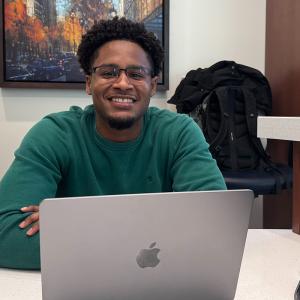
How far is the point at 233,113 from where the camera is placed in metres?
2.16

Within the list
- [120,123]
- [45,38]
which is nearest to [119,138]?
[120,123]

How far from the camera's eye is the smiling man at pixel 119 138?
1.13 m

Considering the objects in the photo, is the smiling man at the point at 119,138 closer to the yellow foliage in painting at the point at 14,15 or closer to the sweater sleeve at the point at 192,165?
the sweater sleeve at the point at 192,165

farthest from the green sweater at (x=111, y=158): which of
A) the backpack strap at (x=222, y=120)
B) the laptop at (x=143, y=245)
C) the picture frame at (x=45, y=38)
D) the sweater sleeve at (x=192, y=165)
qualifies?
the picture frame at (x=45, y=38)

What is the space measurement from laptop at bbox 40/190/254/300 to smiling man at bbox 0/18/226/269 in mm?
483

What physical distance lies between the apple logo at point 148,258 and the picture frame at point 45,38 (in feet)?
6.04

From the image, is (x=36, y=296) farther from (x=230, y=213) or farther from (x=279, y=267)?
(x=279, y=267)

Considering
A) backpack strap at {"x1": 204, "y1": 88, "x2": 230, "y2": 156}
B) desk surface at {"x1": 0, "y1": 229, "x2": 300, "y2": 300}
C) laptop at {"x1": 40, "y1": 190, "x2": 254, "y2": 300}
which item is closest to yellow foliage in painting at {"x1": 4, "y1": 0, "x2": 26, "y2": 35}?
backpack strap at {"x1": 204, "y1": 88, "x2": 230, "y2": 156}

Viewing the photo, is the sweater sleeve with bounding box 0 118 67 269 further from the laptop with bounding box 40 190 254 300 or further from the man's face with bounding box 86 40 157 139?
the laptop with bounding box 40 190 254 300

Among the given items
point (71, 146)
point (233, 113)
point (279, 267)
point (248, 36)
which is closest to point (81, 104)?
point (233, 113)

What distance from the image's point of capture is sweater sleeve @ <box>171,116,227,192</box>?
3.54 ft

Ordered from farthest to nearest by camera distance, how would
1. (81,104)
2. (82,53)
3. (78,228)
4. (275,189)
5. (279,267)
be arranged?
(81,104), (275,189), (82,53), (279,267), (78,228)

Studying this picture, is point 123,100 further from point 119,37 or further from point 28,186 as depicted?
point 28,186

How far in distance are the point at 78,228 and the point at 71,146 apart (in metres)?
0.64
